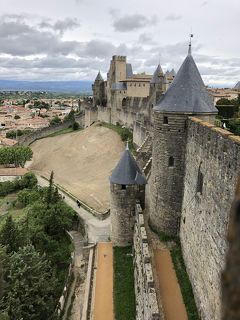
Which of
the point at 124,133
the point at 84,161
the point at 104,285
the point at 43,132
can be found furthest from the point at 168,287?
the point at 43,132

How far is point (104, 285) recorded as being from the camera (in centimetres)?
1641

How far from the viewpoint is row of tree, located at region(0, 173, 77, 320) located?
16281 millimetres

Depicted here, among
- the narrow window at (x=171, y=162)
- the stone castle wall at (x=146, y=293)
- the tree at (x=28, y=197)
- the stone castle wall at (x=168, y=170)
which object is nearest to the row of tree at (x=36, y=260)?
the stone castle wall at (x=146, y=293)

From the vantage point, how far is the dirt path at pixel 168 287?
40.9ft

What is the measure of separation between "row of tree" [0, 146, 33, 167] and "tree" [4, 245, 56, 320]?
37.9m

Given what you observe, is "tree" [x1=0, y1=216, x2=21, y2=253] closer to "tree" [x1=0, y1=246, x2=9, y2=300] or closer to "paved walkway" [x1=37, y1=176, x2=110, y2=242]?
"tree" [x1=0, y1=246, x2=9, y2=300]

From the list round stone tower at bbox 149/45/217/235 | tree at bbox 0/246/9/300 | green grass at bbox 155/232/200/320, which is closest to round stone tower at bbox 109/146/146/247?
round stone tower at bbox 149/45/217/235

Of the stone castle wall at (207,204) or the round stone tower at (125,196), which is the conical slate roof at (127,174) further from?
the stone castle wall at (207,204)

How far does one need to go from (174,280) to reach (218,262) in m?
4.93

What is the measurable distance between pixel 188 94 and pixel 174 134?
74.8 inches

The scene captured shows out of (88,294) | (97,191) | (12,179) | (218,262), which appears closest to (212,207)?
(218,262)

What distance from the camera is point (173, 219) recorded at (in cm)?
1683

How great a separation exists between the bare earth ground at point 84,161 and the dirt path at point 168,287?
13.7 m

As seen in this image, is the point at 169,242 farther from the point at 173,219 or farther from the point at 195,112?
the point at 195,112
